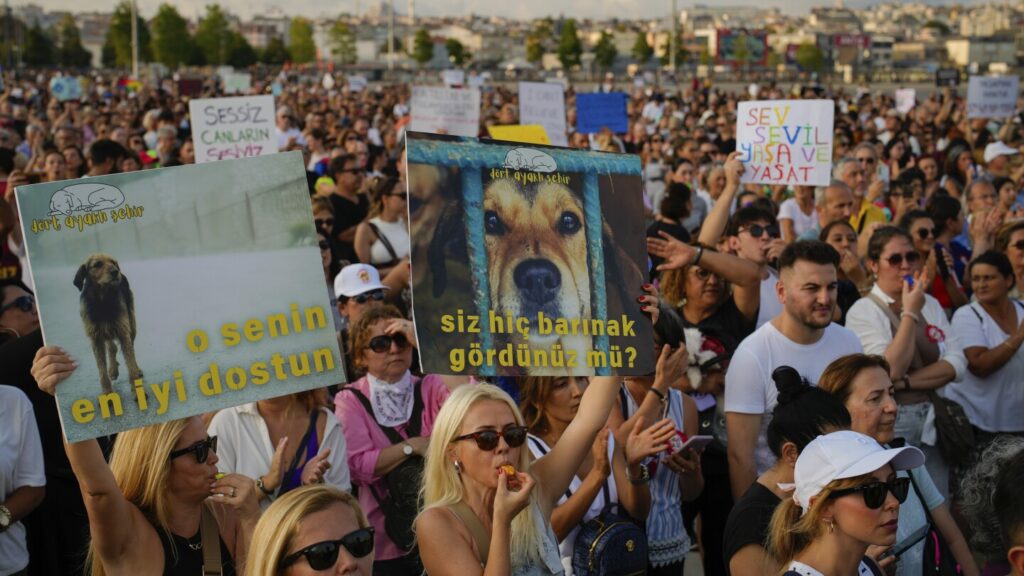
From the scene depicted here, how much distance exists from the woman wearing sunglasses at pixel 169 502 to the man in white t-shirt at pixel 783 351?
1.98m

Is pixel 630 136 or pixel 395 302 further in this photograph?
pixel 630 136

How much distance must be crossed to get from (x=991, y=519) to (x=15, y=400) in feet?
9.92

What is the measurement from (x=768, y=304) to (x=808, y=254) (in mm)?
1083

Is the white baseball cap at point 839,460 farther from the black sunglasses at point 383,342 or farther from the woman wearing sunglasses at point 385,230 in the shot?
the woman wearing sunglasses at point 385,230

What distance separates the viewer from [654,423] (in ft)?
13.5

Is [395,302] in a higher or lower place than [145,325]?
lower

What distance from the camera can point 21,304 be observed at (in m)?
4.79

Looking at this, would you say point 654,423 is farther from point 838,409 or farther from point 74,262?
point 74,262

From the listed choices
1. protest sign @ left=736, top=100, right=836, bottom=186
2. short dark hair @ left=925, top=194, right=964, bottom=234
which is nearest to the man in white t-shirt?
Result: protest sign @ left=736, top=100, right=836, bottom=186

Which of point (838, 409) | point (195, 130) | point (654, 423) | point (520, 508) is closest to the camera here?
point (520, 508)

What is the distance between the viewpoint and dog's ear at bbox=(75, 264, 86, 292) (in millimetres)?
A: 3094

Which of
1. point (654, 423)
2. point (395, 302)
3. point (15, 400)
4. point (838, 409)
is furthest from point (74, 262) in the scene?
point (395, 302)

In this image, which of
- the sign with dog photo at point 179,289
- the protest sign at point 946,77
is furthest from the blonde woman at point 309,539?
the protest sign at point 946,77

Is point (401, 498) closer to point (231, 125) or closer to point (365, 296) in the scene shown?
point (365, 296)
